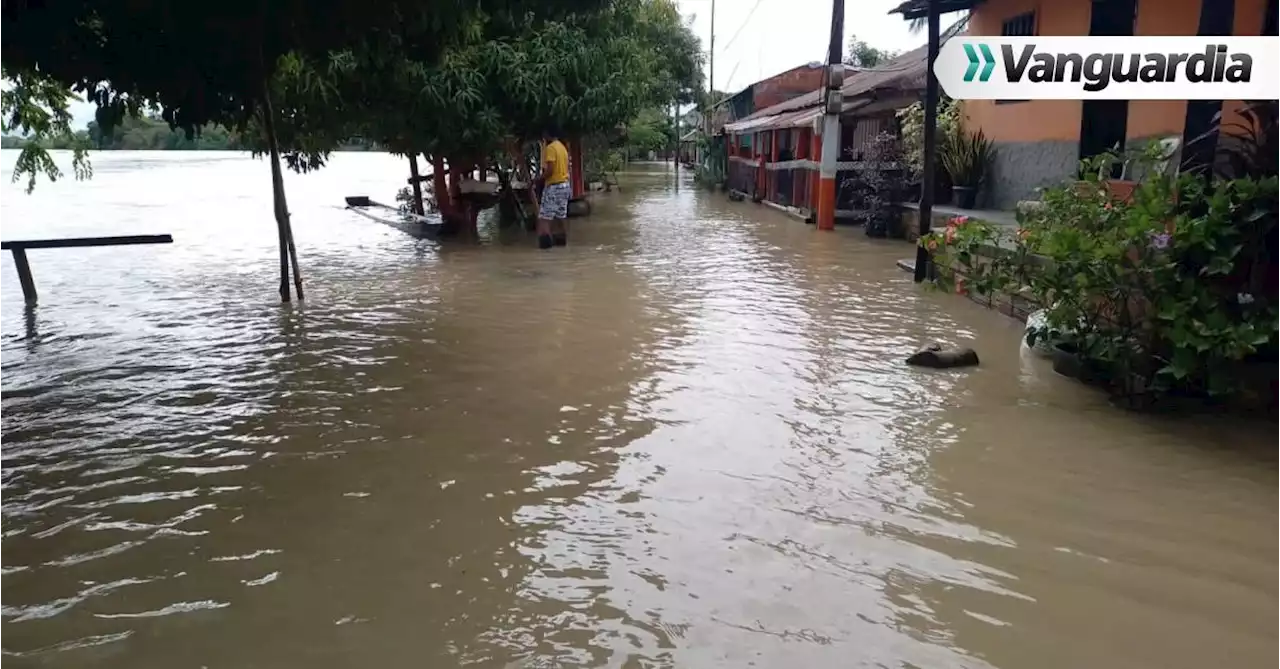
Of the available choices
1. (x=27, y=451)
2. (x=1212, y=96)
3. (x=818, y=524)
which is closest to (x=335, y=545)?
(x=818, y=524)

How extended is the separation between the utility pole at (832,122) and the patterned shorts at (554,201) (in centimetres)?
440

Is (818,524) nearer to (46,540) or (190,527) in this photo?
(190,527)

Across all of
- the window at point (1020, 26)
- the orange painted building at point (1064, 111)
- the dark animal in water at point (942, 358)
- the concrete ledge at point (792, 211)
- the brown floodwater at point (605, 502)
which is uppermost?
the window at point (1020, 26)

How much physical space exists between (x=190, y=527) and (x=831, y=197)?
13.6 metres

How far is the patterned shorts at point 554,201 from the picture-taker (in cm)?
1345

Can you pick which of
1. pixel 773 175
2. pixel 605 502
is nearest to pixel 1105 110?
pixel 605 502

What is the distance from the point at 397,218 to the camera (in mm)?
19172

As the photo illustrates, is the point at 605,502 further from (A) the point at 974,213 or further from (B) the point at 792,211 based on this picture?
Answer: (B) the point at 792,211

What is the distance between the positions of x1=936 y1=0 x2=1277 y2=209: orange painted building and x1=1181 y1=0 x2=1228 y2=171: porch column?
11.2 ft

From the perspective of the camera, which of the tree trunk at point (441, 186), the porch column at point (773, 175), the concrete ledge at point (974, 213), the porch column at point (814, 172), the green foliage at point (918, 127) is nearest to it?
the concrete ledge at point (974, 213)

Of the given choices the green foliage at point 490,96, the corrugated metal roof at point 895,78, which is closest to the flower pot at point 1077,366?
the green foliage at point 490,96

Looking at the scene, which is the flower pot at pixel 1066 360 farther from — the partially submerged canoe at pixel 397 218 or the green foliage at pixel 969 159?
the partially submerged canoe at pixel 397 218

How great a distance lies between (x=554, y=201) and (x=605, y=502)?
982 centimetres

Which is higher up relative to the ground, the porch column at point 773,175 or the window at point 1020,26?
the window at point 1020,26
